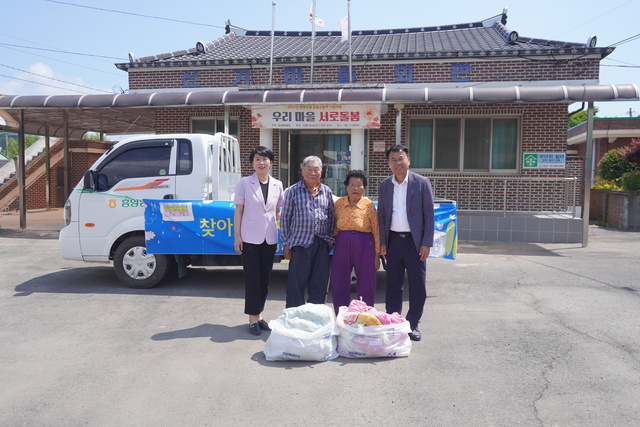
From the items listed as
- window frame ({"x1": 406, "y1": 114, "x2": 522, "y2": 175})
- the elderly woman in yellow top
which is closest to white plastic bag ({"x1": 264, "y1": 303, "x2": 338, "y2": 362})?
the elderly woman in yellow top

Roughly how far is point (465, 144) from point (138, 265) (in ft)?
31.0

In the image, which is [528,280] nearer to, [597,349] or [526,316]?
[526,316]

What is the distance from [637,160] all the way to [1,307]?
54.1ft

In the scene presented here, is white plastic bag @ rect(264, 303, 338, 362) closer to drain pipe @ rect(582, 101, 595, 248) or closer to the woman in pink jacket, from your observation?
the woman in pink jacket

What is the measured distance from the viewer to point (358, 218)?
4.79 metres

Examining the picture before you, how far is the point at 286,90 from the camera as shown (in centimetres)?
1180

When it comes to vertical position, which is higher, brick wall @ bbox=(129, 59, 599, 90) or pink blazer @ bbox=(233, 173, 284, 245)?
brick wall @ bbox=(129, 59, 599, 90)

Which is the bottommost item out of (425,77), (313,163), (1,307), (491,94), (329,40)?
(1,307)

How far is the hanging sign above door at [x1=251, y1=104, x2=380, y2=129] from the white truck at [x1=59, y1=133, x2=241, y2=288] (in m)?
4.93

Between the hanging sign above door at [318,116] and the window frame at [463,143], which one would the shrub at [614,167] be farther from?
the hanging sign above door at [318,116]

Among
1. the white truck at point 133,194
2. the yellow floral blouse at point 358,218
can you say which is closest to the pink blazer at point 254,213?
the yellow floral blouse at point 358,218

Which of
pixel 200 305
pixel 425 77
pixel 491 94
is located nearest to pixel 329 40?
pixel 425 77

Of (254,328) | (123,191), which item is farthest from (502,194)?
(254,328)

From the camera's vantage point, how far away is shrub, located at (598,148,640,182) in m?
16.2
